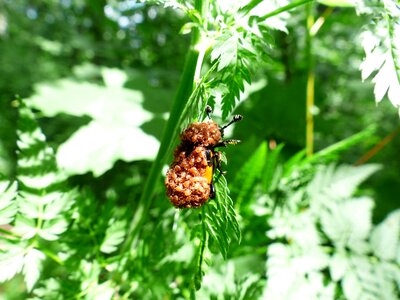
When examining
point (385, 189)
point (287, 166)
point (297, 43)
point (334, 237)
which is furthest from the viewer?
point (297, 43)

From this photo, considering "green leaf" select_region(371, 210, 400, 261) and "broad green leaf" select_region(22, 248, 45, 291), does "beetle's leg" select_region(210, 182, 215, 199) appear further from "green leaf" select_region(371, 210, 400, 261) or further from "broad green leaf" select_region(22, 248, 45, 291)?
"green leaf" select_region(371, 210, 400, 261)

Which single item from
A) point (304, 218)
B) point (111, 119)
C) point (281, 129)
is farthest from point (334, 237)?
point (111, 119)

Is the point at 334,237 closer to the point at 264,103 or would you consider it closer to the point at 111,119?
the point at 264,103

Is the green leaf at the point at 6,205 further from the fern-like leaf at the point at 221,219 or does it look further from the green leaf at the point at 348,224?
the green leaf at the point at 348,224

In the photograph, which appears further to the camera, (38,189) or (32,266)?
(38,189)

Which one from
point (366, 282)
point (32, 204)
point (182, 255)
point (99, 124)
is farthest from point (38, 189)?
point (366, 282)

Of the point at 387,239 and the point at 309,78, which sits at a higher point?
the point at 309,78

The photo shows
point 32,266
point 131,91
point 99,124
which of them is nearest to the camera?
point 32,266

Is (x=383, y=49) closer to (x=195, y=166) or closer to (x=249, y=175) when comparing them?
(x=195, y=166)
